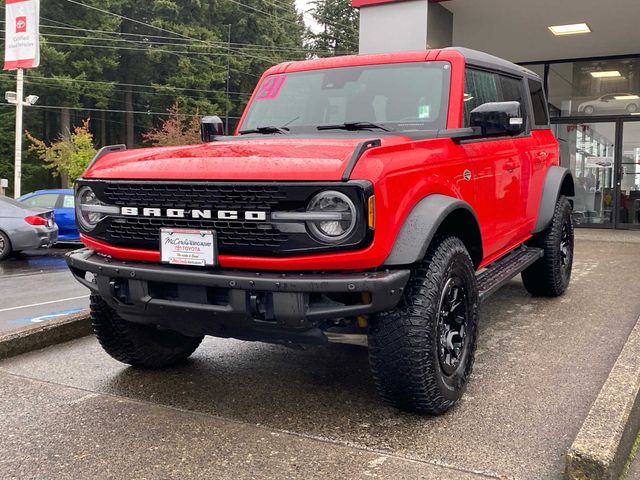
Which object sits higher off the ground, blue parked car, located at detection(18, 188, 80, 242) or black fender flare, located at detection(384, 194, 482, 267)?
black fender flare, located at detection(384, 194, 482, 267)

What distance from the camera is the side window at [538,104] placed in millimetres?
5906

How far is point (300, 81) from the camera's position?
469 centimetres

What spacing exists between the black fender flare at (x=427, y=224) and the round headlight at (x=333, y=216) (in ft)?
0.87

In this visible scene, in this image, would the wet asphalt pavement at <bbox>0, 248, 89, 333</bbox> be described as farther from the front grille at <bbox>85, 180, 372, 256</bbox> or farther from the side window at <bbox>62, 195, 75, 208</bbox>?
the front grille at <bbox>85, 180, 372, 256</bbox>

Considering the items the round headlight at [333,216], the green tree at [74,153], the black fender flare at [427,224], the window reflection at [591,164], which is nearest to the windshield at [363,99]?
the black fender flare at [427,224]

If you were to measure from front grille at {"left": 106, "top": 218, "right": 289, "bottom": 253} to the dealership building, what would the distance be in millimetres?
8368

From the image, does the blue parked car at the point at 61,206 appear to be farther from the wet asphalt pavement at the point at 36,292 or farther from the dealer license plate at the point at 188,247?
the dealer license plate at the point at 188,247

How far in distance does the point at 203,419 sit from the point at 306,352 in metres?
1.35

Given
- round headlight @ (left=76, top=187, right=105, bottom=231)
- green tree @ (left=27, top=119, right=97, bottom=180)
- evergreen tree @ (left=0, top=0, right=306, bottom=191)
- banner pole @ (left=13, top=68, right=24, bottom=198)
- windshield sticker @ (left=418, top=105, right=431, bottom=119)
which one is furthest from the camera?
evergreen tree @ (left=0, top=0, right=306, bottom=191)

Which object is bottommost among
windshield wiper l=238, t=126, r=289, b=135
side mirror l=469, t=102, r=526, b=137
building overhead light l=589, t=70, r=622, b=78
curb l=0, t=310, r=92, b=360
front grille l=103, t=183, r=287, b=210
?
curb l=0, t=310, r=92, b=360

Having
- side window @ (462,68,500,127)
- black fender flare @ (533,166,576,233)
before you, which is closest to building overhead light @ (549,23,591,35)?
black fender flare @ (533,166,576,233)

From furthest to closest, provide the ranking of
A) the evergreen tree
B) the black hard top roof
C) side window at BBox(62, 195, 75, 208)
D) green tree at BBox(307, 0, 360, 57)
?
green tree at BBox(307, 0, 360, 57)
the evergreen tree
side window at BBox(62, 195, 75, 208)
the black hard top roof

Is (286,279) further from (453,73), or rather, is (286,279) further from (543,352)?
(543,352)

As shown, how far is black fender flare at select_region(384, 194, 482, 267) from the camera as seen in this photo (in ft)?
9.88
